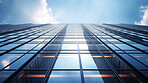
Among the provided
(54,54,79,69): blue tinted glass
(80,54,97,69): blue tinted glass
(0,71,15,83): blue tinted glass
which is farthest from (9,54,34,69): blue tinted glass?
(80,54,97,69): blue tinted glass

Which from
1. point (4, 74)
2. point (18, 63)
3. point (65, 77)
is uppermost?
point (18, 63)

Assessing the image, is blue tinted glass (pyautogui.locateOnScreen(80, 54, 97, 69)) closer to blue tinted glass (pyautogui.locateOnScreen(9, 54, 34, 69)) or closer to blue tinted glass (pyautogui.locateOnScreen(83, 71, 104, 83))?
blue tinted glass (pyautogui.locateOnScreen(83, 71, 104, 83))

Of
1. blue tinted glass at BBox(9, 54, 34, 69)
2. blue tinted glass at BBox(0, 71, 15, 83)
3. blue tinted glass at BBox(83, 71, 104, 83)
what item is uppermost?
blue tinted glass at BBox(9, 54, 34, 69)

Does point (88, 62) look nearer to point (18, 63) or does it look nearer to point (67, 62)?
point (67, 62)

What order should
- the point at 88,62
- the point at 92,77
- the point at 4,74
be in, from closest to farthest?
1. the point at 4,74
2. the point at 92,77
3. the point at 88,62

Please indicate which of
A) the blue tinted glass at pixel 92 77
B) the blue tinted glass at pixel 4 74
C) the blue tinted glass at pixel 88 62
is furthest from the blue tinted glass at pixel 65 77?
the blue tinted glass at pixel 4 74

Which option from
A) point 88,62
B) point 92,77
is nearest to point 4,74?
point 92,77

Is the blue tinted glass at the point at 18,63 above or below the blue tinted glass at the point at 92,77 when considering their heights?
above

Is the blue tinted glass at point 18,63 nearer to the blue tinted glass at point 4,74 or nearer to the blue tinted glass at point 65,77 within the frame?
the blue tinted glass at point 4,74

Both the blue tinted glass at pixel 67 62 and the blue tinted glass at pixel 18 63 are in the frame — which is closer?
the blue tinted glass at pixel 18 63

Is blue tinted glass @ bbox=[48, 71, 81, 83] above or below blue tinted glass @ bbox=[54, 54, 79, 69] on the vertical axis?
below

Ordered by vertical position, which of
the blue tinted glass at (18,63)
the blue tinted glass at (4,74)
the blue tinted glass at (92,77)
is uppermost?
the blue tinted glass at (18,63)

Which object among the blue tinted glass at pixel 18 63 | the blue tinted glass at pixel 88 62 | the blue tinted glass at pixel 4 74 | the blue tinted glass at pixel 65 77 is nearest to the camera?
the blue tinted glass at pixel 4 74

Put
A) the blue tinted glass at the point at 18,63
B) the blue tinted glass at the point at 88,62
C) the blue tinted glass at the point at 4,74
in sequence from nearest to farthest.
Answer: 1. the blue tinted glass at the point at 4,74
2. the blue tinted glass at the point at 18,63
3. the blue tinted glass at the point at 88,62
